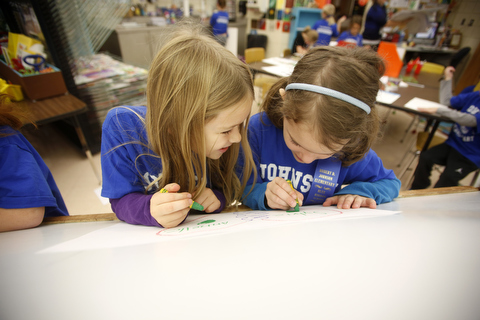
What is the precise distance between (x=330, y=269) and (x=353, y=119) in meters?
0.45

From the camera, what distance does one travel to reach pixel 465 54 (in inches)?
104

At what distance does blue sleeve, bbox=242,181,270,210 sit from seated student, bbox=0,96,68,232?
1.89 feet

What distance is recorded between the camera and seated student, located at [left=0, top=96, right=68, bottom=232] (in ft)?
1.81

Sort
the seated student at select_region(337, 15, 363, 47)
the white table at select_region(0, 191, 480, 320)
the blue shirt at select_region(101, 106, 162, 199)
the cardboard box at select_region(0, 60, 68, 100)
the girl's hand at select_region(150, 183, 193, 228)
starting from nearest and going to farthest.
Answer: the white table at select_region(0, 191, 480, 320) → the girl's hand at select_region(150, 183, 193, 228) → the blue shirt at select_region(101, 106, 162, 199) → the cardboard box at select_region(0, 60, 68, 100) → the seated student at select_region(337, 15, 363, 47)

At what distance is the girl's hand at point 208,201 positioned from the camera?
0.69 m

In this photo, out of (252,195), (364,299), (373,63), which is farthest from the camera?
(252,195)

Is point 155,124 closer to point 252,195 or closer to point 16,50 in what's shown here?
point 252,195

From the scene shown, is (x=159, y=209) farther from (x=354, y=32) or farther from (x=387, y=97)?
(x=354, y=32)

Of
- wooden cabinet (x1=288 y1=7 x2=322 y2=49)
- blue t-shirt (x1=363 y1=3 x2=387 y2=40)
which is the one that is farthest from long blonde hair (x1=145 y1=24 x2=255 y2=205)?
wooden cabinet (x1=288 y1=7 x2=322 y2=49)

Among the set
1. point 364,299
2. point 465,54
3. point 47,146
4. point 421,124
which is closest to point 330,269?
point 364,299

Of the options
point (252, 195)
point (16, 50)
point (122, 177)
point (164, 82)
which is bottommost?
point (252, 195)

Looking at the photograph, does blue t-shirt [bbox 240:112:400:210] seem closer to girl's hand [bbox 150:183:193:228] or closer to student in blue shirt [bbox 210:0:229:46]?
girl's hand [bbox 150:183:193:228]

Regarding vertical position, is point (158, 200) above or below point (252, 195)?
above

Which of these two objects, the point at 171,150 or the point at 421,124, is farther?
the point at 421,124
